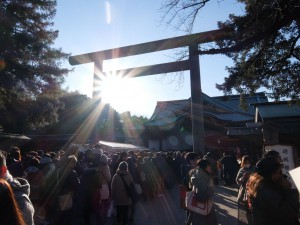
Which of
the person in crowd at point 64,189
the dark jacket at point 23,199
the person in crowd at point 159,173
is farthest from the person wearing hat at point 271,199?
the person in crowd at point 159,173

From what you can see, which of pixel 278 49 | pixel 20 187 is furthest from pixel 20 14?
pixel 20 187

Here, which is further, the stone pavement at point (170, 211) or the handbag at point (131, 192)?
the stone pavement at point (170, 211)

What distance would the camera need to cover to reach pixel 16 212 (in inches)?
63.1

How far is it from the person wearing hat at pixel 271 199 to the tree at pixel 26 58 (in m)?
11.6

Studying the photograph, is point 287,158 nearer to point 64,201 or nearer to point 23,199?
point 64,201

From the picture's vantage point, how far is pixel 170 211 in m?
7.75

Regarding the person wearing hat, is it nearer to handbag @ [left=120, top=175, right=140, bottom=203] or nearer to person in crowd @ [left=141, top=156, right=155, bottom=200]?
handbag @ [left=120, top=175, right=140, bottom=203]

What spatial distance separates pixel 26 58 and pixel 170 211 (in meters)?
10.0

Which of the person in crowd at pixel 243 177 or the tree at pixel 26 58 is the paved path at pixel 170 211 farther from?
the tree at pixel 26 58

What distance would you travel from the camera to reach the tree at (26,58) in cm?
1249

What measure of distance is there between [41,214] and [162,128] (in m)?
19.5

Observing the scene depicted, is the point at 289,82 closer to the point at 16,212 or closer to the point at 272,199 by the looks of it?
the point at 272,199

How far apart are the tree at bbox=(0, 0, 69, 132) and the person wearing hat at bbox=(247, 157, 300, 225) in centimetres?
1162

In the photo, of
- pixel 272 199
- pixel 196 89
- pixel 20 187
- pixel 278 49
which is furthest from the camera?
pixel 196 89
